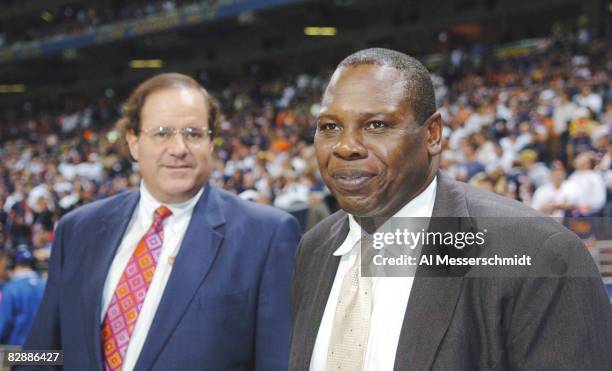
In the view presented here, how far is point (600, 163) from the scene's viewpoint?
676cm

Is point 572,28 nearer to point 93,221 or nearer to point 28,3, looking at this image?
point 93,221

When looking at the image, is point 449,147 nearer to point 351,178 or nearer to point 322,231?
point 322,231

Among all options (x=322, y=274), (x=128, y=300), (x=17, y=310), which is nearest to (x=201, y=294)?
(x=128, y=300)

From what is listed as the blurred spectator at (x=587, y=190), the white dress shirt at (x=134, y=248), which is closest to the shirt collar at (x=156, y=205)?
the white dress shirt at (x=134, y=248)

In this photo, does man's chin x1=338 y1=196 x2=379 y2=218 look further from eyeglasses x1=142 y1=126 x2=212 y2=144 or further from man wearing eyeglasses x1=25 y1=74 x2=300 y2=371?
eyeglasses x1=142 y1=126 x2=212 y2=144

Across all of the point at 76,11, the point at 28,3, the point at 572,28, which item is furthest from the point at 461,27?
the point at 28,3

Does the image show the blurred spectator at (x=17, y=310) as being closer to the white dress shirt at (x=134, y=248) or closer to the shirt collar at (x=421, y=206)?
the white dress shirt at (x=134, y=248)

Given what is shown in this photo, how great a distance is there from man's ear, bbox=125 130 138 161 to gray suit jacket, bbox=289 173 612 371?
1082 mm

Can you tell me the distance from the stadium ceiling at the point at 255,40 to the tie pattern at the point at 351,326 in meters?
18.6

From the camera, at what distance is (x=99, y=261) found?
207 cm

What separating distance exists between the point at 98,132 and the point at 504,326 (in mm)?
23117

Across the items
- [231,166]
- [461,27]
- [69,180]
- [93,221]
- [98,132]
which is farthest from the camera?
[98,132]

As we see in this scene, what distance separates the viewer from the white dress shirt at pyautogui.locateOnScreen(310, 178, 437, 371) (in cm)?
131

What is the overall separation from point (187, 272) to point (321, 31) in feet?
72.5
